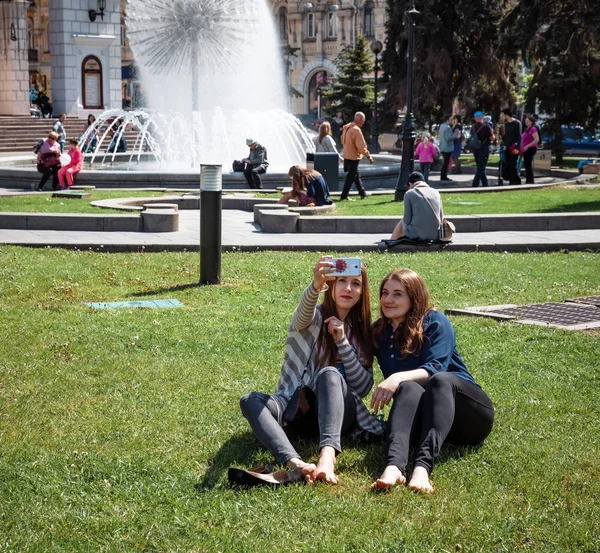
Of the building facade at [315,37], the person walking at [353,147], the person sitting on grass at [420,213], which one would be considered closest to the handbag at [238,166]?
the person walking at [353,147]

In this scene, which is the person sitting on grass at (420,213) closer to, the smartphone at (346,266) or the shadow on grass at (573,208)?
the shadow on grass at (573,208)

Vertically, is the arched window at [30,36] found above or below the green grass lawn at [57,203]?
above

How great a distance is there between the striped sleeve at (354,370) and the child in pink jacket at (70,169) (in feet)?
57.4

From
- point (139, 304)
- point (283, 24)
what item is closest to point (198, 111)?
point (139, 304)

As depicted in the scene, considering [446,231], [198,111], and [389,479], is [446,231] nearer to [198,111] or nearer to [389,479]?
[389,479]

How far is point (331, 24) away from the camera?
82875mm

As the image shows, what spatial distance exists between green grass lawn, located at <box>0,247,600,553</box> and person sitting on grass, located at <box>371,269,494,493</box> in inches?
5.5

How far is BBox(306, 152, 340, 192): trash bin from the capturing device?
20719 mm

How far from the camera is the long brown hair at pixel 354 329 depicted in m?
5.39

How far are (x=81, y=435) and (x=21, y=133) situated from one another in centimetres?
3744

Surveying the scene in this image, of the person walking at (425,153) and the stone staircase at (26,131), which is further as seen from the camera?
the stone staircase at (26,131)

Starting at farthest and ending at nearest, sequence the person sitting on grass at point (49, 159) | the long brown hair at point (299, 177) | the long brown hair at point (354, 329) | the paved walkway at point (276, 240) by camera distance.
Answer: the person sitting on grass at point (49, 159), the long brown hair at point (299, 177), the paved walkway at point (276, 240), the long brown hair at point (354, 329)

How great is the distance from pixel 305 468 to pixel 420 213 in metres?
8.23

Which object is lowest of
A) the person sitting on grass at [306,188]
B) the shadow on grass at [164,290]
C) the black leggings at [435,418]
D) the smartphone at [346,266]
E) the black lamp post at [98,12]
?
the shadow on grass at [164,290]
